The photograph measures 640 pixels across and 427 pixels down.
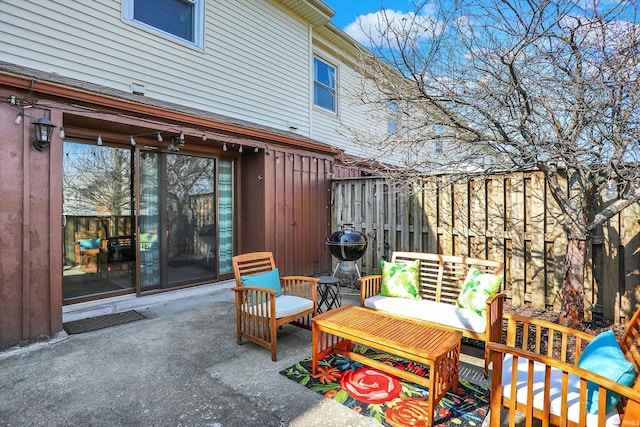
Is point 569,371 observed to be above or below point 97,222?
below

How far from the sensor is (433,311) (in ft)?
10.6

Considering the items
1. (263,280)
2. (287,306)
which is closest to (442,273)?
(287,306)

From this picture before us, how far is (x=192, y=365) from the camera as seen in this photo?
9.63 ft

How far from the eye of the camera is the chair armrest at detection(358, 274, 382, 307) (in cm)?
362

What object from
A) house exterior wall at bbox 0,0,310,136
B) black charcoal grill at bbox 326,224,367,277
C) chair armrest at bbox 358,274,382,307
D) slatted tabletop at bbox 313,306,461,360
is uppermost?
house exterior wall at bbox 0,0,310,136

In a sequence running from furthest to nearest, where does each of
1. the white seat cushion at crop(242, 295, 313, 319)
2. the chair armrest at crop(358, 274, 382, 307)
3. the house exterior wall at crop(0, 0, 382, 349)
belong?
the chair armrest at crop(358, 274, 382, 307) < the house exterior wall at crop(0, 0, 382, 349) < the white seat cushion at crop(242, 295, 313, 319)

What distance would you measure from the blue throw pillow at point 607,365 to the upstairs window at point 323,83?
294 inches

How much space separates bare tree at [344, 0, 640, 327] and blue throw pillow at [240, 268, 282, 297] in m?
2.06

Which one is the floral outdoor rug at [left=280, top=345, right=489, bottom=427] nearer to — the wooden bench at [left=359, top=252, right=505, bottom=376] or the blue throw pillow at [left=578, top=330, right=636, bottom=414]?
the wooden bench at [left=359, top=252, right=505, bottom=376]

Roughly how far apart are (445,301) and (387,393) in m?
1.64

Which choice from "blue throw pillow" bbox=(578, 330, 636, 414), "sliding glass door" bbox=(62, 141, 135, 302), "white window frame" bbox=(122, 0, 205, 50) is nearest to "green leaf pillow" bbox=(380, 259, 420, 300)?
"blue throw pillow" bbox=(578, 330, 636, 414)

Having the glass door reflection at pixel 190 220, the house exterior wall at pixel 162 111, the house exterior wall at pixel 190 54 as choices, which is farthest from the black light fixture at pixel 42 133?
the glass door reflection at pixel 190 220

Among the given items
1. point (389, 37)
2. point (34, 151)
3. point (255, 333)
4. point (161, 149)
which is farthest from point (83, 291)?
point (389, 37)

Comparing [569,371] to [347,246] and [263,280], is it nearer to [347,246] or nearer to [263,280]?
[263,280]
